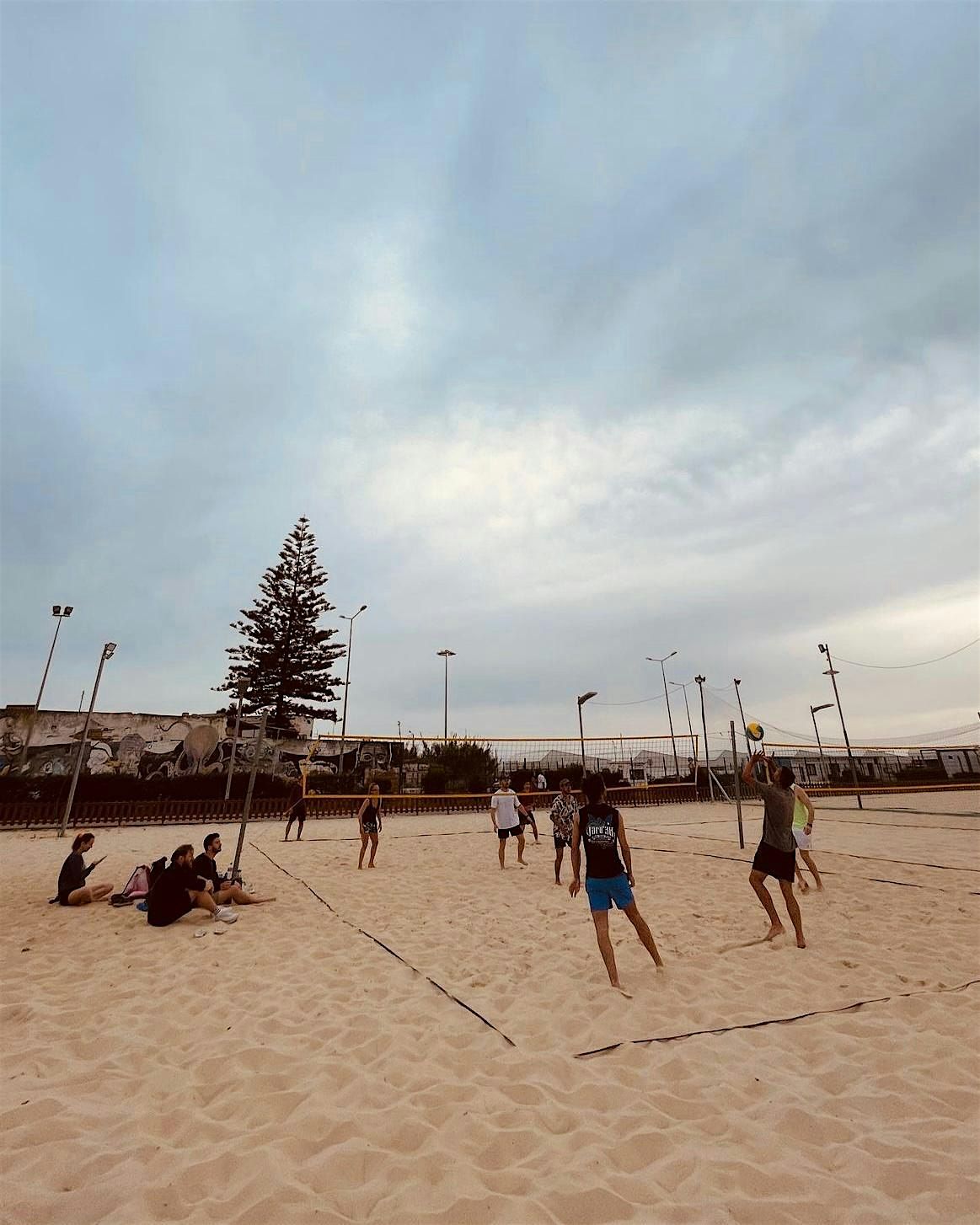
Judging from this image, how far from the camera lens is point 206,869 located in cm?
703

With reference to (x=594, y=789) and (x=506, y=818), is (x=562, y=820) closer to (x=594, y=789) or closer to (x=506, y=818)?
(x=506, y=818)

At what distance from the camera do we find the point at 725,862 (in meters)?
9.75

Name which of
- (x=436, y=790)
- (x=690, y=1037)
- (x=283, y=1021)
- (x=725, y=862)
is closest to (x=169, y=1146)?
(x=283, y=1021)

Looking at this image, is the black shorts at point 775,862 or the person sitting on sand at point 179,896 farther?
the person sitting on sand at point 179,896

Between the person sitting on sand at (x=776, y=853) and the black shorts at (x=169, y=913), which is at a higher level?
the person sitting on sand at (x=776, y=853)

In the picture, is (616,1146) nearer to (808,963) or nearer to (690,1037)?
(690,1037)

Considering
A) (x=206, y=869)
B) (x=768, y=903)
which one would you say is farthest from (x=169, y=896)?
(x=768, y=903)

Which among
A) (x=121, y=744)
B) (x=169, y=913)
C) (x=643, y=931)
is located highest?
(x=121, y=744)

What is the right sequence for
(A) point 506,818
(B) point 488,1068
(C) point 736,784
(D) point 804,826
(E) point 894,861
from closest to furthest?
1. (B) point 488,1068
2. (D) point 804,826
3. (E) point 894,861
4. (A) point 506,818
5. (C) point 736,784

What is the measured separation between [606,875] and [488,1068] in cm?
178

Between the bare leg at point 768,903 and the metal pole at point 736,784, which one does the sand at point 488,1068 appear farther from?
the metal pole at point 736,784

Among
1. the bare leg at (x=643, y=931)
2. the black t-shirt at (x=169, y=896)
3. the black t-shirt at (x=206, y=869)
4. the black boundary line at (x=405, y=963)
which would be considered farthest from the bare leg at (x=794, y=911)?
the black t-shirt at (x=206, y=869)

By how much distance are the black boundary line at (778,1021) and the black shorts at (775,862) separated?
1.29 m

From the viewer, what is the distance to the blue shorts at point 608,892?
4.73 metres
